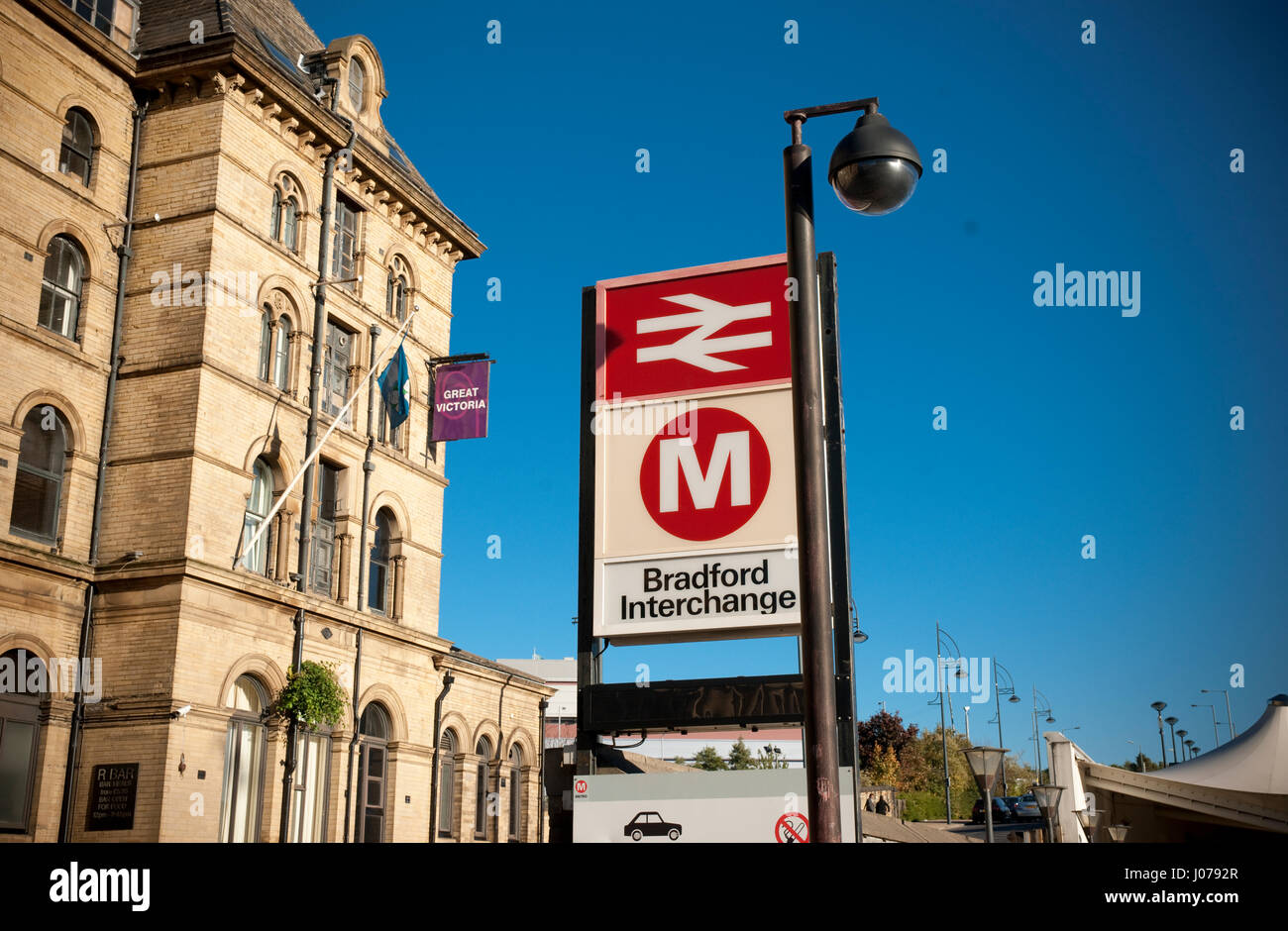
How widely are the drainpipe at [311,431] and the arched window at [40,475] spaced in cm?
469

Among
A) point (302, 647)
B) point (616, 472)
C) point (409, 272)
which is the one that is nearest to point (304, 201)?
point (409, 272)

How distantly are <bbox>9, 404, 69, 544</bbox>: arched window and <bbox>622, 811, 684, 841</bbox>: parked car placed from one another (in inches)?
637

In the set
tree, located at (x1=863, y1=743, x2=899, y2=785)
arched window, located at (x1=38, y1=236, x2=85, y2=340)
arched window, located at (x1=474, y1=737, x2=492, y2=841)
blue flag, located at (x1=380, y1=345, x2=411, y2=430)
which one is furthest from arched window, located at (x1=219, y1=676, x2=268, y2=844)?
tree, located at (x1=863, y1=743, x2=899, y2=785)

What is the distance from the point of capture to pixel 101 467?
2267 centimetres

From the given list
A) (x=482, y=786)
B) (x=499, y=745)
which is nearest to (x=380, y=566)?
(x=499, y=745)

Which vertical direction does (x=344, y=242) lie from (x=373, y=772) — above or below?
above

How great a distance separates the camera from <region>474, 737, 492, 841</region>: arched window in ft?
102

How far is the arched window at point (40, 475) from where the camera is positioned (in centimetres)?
2108

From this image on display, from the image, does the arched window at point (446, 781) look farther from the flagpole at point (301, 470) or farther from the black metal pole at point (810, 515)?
the black metal pole at point (810, 515)

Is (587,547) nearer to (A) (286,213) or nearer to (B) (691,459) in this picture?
(B) (691,459)

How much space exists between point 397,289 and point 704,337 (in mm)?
20578

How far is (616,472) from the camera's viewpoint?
10953 mm
